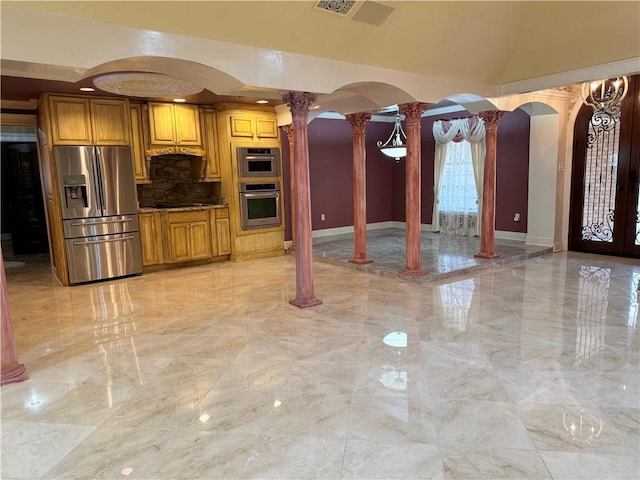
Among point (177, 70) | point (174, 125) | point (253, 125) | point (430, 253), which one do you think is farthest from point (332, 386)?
point (253, 125)

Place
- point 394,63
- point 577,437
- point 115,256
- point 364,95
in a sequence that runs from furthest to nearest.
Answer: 1. point 115,256
2. point 364,95
3. point 394,63
4. point 577,437

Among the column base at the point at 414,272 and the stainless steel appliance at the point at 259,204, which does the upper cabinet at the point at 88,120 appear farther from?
the column base at the point at 414,272

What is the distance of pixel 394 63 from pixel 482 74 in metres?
1.59

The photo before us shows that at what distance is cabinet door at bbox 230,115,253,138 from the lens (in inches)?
273

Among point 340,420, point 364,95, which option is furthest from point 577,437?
point 364,95

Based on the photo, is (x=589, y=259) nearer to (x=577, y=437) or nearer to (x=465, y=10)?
(x=465, y=10)

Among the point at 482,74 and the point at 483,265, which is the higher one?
the point at 482,74

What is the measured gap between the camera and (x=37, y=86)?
509cm

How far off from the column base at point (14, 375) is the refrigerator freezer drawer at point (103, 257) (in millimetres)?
2838

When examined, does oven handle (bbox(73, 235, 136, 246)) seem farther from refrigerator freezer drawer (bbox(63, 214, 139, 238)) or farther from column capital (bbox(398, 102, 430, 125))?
column capital (bbox(398, 102, 430, 125))

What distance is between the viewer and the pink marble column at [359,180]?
626 centimetres

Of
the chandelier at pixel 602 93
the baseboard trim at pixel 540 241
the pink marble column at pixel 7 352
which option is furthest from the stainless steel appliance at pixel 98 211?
the baseboard trim at pixel 540 241

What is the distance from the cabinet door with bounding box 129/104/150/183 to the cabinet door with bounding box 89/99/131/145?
10 centimetres

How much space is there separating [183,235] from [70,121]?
→ 2.15 metres
